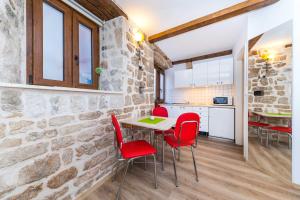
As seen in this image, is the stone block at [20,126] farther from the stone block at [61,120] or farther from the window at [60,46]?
the window at [60,46]

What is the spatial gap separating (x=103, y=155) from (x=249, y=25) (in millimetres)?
3209

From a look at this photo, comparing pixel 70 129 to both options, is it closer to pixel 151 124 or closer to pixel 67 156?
pixel 67 156

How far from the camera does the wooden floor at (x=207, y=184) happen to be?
1429 mm

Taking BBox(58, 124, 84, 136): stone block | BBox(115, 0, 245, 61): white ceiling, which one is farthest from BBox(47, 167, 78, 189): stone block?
BBox(115, 0, 245, 61): white ceiling

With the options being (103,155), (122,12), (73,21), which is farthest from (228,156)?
(73,21)

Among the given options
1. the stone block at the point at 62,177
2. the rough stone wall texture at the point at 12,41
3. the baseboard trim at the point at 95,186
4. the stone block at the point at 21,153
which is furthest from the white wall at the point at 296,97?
the rough stone wall texture at the point at 12,41

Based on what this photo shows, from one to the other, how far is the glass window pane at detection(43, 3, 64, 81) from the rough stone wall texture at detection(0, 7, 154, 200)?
276mm

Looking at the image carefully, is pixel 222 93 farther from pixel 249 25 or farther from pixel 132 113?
pixel 132 113

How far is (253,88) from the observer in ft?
7.10

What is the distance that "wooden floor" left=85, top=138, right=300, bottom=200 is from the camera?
1429 millimetres

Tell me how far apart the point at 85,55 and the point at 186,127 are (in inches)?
77.3

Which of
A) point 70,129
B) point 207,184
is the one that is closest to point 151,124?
point 70,129

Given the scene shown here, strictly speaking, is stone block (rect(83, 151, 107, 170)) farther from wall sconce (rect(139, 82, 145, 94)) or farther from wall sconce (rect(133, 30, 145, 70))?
wall sconce (rect(133, 30, 145, 70))

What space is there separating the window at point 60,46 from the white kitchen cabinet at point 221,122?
3150 millimetres
